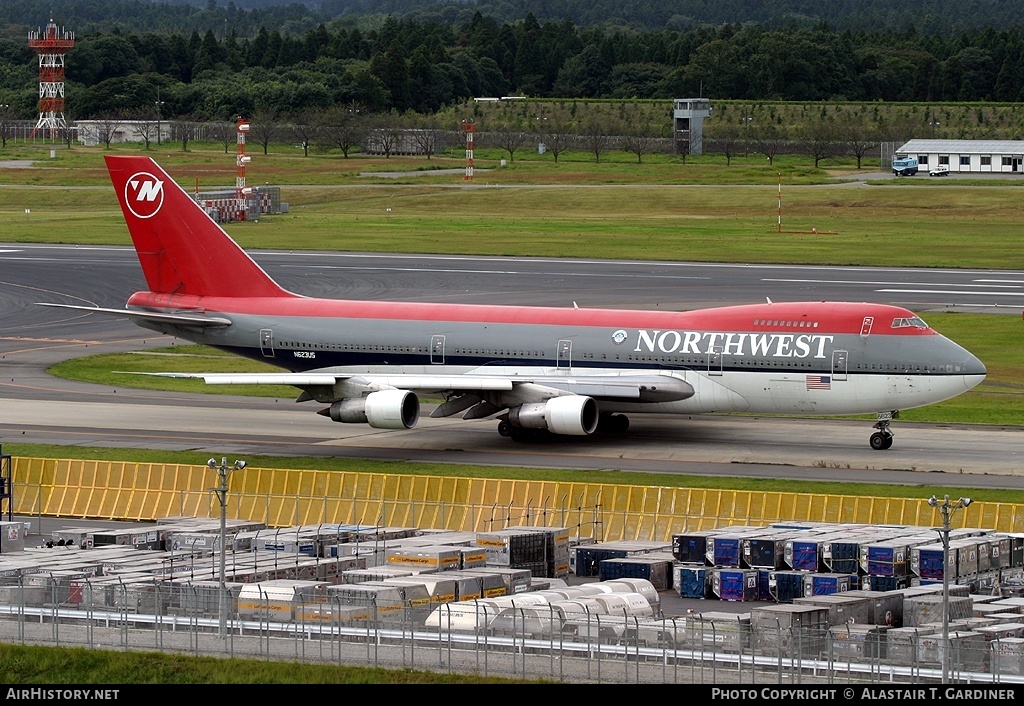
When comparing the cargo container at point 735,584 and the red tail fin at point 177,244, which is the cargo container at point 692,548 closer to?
the cargo container at point 735,584

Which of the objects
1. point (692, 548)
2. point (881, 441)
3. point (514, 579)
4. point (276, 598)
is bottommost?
point (692, 548)

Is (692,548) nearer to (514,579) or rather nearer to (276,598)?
(514,579)

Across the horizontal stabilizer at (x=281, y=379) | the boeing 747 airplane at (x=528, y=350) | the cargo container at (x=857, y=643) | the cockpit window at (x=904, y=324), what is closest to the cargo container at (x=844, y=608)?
the cargo container at (x=857, y=643)

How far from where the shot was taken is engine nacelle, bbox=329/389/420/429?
63.1 m

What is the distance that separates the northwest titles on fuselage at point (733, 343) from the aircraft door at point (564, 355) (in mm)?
1844

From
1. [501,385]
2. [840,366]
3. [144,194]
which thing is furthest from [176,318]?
[840,366]

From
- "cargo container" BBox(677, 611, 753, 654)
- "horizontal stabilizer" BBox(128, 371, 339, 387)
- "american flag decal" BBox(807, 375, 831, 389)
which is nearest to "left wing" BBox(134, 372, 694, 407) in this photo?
"horizontal stabilizer" BBox(128, 371, 339, 387)

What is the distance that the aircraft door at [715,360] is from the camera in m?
64.2

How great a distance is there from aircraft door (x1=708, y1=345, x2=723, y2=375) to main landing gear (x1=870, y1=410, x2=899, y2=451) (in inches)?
250

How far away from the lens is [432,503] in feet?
181

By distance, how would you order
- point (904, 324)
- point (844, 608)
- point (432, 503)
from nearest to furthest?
point (844, 608)
point (432, 503)
point (904, 324)

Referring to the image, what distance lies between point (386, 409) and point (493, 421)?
33.7ft


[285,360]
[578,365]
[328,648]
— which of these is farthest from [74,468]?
[328,648]

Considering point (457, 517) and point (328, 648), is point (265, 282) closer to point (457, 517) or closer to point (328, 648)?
point (457, 517)
